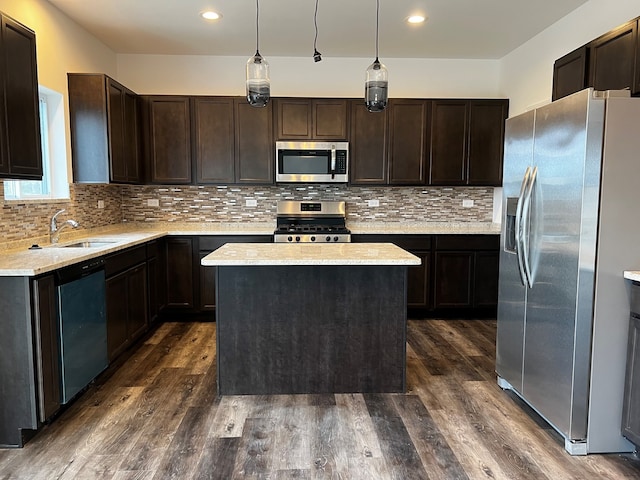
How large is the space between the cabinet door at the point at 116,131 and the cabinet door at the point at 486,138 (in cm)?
347

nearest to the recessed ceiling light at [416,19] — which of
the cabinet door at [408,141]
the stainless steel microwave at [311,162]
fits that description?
the cabinet door at [408,141]

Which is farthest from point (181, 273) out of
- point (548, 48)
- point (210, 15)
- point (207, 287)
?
point (548, 48)

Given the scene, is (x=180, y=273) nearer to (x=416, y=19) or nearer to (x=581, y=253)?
(x=416, y=19)

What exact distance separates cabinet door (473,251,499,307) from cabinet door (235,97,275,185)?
235 cm

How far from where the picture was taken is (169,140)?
183 inches

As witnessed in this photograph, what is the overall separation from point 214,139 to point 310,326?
263 cm

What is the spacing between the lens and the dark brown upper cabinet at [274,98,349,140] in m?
4.69

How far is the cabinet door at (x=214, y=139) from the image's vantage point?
464cm

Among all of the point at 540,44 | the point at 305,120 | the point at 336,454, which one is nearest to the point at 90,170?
the point at 305,120

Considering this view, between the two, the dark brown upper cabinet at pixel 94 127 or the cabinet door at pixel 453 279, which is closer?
the dark brown upper cabinet at pixel 94 127

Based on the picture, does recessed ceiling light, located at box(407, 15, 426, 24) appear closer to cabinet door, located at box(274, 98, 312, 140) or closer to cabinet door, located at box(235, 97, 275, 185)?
cabinet door, located at box(274, 98, 312, 140)

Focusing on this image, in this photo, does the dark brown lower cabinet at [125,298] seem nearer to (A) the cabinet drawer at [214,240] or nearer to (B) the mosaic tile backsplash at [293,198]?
(A) the cabinet drawer at [214,240]

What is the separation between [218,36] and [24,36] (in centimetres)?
198

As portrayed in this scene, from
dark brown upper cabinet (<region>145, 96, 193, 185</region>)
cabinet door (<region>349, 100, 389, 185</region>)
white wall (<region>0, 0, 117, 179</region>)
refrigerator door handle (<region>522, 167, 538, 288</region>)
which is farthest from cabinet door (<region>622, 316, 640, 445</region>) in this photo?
white wall (<region>0, 0, 117, 179</region>)
